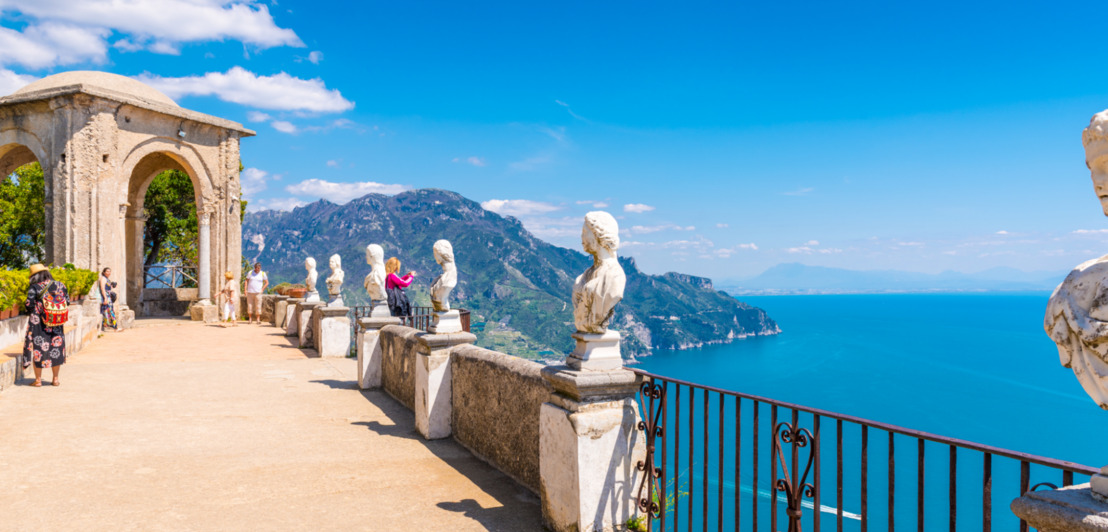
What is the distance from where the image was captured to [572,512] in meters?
3.82

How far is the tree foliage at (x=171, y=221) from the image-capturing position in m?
28.4

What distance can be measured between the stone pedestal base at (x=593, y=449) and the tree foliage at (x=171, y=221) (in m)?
29.4

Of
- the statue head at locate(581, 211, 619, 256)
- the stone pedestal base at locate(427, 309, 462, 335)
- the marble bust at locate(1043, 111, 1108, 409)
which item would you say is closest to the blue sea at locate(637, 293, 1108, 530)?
the stone pedestal base at locate(427, 309, 462, 335)

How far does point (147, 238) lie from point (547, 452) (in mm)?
31172

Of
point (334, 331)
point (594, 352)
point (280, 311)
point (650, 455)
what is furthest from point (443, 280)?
point (280, 311)

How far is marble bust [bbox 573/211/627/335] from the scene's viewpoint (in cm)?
380

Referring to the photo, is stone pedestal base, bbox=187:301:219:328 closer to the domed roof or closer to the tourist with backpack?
the domed roof

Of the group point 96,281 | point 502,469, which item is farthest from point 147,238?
point 502,469

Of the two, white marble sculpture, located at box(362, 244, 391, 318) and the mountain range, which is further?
the mountain range

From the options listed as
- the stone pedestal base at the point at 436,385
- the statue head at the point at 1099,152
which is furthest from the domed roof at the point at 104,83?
the statue head at the point at 1099,152

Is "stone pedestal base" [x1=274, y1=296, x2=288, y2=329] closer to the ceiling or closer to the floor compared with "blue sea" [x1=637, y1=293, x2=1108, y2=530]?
closer to the ceiling

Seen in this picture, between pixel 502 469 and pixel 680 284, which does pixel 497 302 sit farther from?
pixel 502 469

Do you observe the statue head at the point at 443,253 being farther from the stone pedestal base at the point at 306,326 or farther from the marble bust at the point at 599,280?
the stone pedestal base at the point at 306,326

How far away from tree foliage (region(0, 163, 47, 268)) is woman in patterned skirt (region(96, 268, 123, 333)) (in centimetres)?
1726
